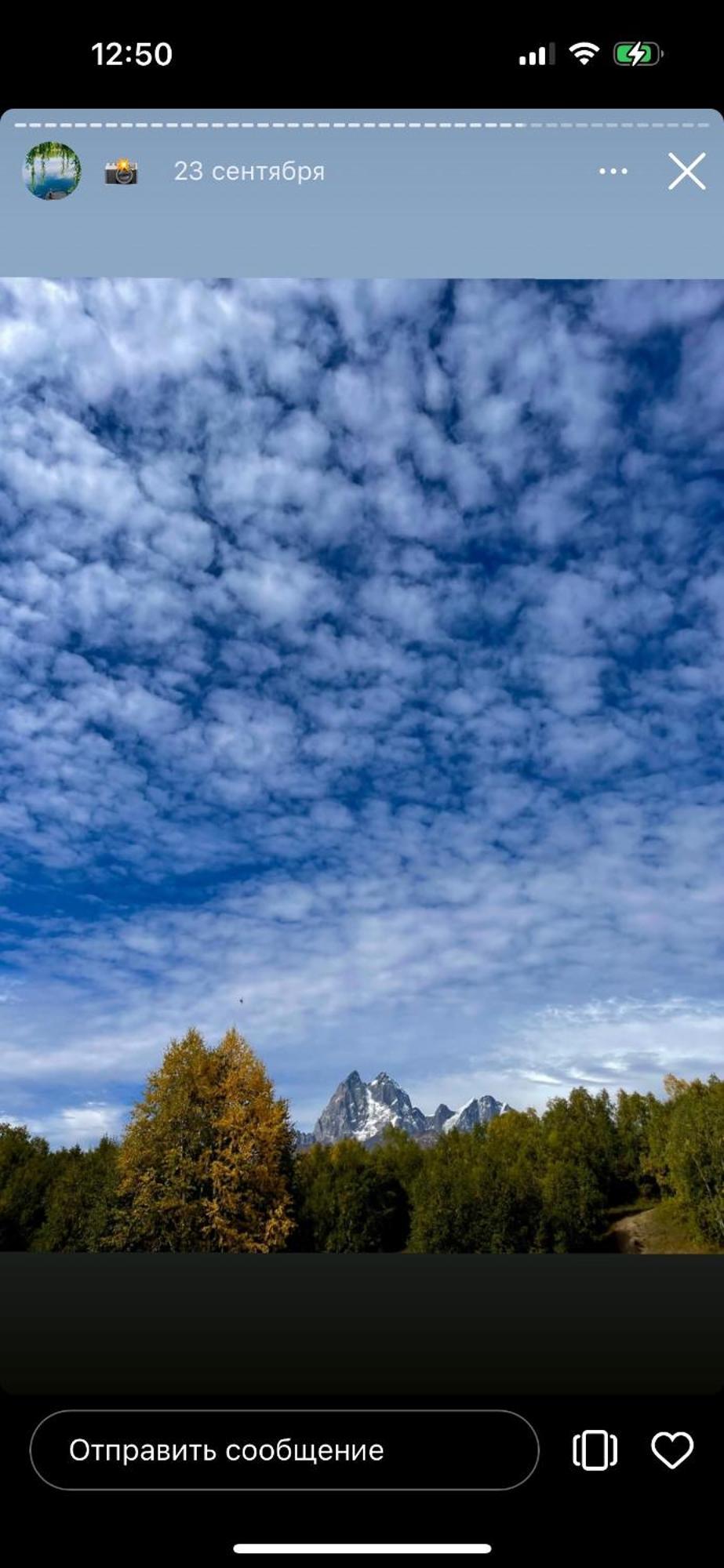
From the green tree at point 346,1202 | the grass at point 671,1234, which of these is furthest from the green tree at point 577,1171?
the green tree at point 346,1202

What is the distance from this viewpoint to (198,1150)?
18797 millimetres

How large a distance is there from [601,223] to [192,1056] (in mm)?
20040

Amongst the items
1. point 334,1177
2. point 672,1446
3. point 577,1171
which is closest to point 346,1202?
point 334,1177

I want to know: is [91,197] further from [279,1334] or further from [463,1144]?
[463,1144]

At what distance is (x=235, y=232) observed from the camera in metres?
2.86

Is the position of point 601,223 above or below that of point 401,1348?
above

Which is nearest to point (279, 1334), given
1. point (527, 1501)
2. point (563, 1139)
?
point (527, 1501)

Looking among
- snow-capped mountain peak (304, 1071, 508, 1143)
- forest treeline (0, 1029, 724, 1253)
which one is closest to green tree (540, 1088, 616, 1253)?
forest treeline (0, 1029, 724, 1253)
